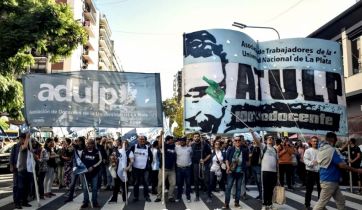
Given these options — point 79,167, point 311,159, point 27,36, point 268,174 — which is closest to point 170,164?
point 79,167

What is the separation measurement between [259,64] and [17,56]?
1234cm

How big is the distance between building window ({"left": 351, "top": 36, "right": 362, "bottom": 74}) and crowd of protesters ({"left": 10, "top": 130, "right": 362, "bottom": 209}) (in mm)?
10139

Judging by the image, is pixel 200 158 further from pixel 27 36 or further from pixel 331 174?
pixel 27 36

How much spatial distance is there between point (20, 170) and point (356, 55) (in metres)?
19.7

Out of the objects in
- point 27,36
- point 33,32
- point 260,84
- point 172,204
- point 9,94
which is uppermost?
point 33,32

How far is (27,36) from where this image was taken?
1733 centimetres

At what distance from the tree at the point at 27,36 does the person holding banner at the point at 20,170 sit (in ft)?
24.8

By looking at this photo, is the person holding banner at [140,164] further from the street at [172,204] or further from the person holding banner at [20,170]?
the person holding banner at [20,170]

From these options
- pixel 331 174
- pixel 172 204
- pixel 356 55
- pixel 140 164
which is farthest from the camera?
pixel 356 55

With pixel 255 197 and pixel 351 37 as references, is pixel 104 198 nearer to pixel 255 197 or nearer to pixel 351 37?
pixel 255 197

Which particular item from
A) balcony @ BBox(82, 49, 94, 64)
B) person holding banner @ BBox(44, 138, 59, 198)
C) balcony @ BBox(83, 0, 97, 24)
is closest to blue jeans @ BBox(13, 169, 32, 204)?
person holding banner @ BBox(44, 138, 59, 198)

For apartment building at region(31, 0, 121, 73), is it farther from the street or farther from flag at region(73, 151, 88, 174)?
flag at region(73, 151, 88, 174)

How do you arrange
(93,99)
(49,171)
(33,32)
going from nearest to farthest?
(93,99) < (49,171) < (33,32)

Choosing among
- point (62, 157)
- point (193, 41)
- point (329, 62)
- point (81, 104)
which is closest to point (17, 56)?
point (62, 157)
